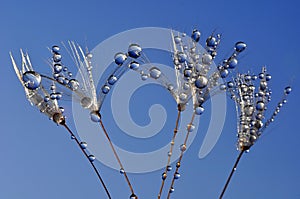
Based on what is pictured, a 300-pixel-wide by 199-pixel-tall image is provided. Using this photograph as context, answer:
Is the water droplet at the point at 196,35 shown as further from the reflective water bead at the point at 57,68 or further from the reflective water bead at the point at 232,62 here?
the reflective water bead at the point at 57,68

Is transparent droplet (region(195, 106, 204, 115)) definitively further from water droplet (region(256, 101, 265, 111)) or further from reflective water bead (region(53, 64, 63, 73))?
reflective water bead (region(53, 64, 63, 73))

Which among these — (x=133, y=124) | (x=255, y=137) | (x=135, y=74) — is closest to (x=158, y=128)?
(x=133, y=124)

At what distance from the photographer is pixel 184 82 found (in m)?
1.25

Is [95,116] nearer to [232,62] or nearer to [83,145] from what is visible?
[83,145]

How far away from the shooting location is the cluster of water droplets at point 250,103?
50.6 inches

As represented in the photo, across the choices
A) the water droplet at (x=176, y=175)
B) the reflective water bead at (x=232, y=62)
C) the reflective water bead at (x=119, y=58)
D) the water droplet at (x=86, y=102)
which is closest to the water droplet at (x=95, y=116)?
the water droplet at (x=86, y=102)

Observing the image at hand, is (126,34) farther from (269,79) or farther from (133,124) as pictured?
(269,79)

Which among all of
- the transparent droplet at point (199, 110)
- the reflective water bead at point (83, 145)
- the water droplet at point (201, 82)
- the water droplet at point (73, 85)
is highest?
the water droplet at point (73, 85)

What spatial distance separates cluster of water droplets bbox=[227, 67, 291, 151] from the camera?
4.21 ft

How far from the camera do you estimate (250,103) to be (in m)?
1.33

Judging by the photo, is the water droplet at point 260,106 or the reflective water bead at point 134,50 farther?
the water droplet at point 260,106

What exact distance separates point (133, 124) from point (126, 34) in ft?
0.91

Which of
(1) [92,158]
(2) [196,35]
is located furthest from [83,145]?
(2) [196,35]

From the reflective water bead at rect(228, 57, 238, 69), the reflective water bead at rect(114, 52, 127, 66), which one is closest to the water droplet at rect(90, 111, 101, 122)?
the reflective water bead at rect(114, 52, 127, 66)
